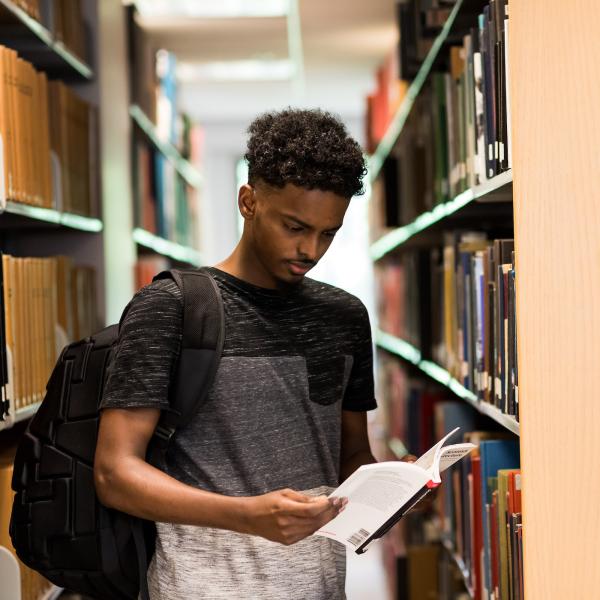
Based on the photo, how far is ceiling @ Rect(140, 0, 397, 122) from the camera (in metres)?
4.32

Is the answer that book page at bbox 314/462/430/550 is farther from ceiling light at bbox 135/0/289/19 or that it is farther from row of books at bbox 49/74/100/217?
ceiling light at bbox 135/0/289/19

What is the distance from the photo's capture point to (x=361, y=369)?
1.57 m

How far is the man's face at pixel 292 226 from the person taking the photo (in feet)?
4.41

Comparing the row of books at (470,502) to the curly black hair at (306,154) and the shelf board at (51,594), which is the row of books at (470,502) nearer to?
the curly black hair at (306,154)

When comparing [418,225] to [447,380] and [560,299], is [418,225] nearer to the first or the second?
[447,380]

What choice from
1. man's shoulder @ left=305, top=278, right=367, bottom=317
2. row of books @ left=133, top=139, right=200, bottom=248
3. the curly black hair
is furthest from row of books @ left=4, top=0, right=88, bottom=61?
man's shoulder @ left=305, top=278, right=367, bottom=317

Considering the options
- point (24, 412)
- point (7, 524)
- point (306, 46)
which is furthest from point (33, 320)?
point (306, 46)

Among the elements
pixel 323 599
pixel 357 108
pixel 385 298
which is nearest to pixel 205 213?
pixel 357 108

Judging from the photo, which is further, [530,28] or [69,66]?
[69,66]

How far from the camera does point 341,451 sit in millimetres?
1650

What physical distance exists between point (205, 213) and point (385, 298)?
139 inches

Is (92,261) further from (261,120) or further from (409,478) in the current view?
(409,478)

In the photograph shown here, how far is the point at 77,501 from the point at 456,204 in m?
1.06

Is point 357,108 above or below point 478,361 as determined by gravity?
above
